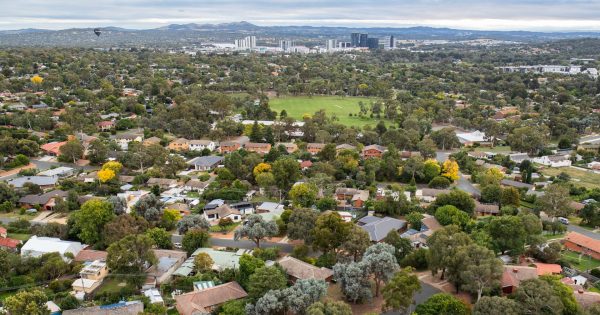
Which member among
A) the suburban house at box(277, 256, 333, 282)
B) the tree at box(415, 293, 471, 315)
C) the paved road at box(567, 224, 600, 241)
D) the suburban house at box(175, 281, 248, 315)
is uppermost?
the tree at box(415, 293, 471, 315)

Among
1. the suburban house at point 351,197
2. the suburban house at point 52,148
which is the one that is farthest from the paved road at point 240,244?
the suburban house at point 52,148

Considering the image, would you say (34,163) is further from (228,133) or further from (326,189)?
(326,189)

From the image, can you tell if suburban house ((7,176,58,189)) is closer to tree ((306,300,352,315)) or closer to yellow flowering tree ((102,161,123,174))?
yellow flowering tree ((102,161,123,174))

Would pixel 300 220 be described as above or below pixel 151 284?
above

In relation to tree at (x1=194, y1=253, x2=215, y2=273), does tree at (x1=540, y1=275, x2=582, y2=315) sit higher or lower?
higher

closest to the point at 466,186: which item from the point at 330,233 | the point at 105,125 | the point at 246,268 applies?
the point at 330,233

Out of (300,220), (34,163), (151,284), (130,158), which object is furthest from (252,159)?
(34,163)

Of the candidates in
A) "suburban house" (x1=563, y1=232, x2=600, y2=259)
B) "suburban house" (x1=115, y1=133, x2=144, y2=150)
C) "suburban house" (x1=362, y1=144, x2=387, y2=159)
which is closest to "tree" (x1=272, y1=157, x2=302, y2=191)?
"suburban house" (x1=362, y1=144, x2=387, y2=159)
